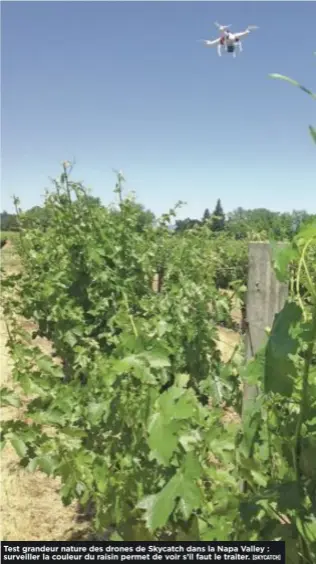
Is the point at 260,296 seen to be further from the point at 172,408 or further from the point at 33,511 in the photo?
the point at 33,511

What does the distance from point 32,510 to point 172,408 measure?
2.42 m

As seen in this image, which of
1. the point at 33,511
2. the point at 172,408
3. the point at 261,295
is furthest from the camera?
the point at 33,511

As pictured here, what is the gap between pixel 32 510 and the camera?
130 inches

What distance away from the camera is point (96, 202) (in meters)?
4.07

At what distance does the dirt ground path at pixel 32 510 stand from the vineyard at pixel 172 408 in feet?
0.80

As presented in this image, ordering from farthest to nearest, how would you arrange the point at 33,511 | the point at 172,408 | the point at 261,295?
1. the point at 33,511
2. the point at 261,295
3. the point at 172,408

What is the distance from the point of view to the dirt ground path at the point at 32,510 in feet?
10.1

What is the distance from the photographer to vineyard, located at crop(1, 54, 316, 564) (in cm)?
109

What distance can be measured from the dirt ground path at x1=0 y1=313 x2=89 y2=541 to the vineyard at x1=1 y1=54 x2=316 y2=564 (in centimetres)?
24

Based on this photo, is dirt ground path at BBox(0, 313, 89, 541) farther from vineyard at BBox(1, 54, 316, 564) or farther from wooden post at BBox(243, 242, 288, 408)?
wooden post at BBox(243, 242, 288, 408)

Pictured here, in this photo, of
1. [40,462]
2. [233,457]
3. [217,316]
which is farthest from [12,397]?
[217,316]
